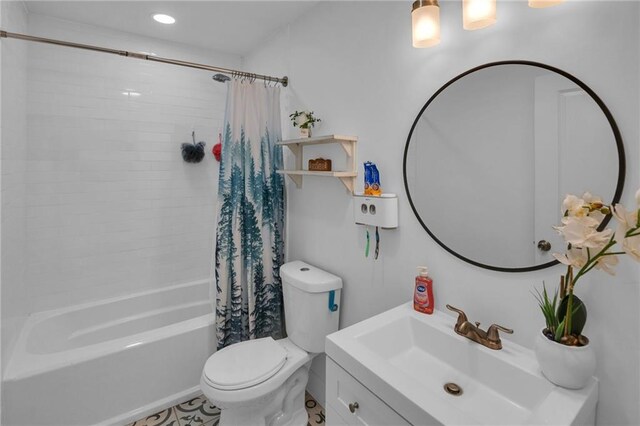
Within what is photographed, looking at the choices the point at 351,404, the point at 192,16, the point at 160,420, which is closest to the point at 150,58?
the point at 192,16

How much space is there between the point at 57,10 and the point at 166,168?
4.01 feet

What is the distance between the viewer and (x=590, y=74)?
930mm

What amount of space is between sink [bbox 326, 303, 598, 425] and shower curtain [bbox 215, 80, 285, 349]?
3.51 feet

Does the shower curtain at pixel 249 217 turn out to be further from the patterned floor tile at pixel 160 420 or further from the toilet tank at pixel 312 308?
the patterned floor tile at pixel 160 420

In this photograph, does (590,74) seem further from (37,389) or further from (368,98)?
(37,389)

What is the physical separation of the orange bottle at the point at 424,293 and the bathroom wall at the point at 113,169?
7.15 ft

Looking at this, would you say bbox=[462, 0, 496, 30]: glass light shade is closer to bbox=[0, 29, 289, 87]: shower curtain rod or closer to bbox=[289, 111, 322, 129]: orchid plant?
bbox=[289, 111, 322, 129]: orchid plant

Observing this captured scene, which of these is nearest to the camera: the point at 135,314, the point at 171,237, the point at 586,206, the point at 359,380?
the point at 586,206

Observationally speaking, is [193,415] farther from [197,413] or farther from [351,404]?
[351,404]

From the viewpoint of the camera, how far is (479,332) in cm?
113

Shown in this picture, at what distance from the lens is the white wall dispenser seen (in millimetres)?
1480

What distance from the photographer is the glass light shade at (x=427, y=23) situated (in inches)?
46.2

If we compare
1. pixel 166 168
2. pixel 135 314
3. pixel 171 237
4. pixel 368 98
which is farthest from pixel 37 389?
pixel 368 98

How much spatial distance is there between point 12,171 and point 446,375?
2.41 m
